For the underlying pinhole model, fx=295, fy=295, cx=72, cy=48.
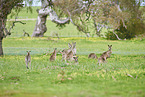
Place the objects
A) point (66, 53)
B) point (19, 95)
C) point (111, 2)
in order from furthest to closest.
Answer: point (111, 2) < point (66, 53) < point (19, 95)

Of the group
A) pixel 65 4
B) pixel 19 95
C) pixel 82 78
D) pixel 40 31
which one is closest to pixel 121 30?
pixel 65 4

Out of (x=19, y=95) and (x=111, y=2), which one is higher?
(x=111, y=2)

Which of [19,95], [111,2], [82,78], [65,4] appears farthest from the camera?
[111,2]

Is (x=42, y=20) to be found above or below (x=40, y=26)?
above

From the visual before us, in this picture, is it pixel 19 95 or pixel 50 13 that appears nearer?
pixel 19 95

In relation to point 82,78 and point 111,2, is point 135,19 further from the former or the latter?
point 82,78

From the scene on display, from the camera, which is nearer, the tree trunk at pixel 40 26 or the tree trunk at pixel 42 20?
the tree trunk at pixel 42 20

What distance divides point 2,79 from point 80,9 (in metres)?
40.0

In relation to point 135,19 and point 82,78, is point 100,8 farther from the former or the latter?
point 82,78

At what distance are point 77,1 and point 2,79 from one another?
40.5 m

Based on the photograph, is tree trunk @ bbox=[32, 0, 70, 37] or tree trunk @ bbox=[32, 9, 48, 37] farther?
tree trunk @ bbox=[32, 9, 48, 37]

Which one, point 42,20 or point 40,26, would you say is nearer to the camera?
point 42,20

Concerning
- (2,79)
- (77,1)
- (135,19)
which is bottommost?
(2,79)

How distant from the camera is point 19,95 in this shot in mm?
7395
